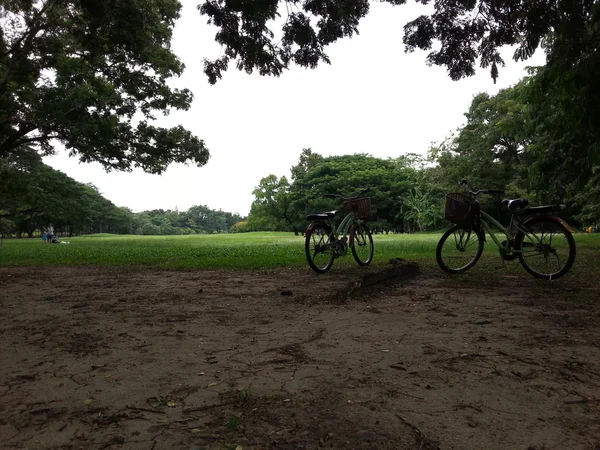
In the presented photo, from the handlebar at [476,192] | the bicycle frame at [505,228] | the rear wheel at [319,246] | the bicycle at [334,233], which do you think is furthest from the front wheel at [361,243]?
the bicycle frame at [505,228]

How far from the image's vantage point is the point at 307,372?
7.79 ft

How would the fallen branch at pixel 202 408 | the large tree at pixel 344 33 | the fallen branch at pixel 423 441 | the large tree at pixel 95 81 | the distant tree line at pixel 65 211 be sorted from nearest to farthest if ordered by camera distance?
the fallen branch at pixel 423 441
the fallen branch at pixel 202 408
the large tree at pixel 344 33
the large tree at pixel 95 81
the distant tree line at pixel 65 211

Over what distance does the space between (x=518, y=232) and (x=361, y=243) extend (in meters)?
2.71

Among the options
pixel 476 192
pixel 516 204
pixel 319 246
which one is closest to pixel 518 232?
pixel 516 204

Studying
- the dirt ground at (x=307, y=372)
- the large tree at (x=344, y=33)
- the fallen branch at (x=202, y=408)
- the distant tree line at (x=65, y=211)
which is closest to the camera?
the dirt ground at (x=307, y=372)

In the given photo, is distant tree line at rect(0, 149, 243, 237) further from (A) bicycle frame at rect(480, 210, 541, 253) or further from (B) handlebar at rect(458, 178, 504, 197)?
(A) bicycle frame at rect(480, 210, 541, 253)

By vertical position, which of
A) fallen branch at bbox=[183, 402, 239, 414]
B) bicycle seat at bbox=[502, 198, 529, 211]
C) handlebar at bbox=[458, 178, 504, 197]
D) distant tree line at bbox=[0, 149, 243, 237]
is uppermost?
distant tree line at bbox=[0, 149, 243, 237]

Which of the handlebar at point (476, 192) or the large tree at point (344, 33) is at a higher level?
the large tree at point (344, 33)

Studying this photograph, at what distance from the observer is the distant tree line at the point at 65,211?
1555cm

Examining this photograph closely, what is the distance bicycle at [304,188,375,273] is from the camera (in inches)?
273

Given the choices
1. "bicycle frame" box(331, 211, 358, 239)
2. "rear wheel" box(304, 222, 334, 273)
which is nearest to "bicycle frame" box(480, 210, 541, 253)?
"bicycle frame" box(331, 211, 358, 239)

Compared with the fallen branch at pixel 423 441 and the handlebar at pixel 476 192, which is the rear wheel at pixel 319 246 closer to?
the handlebar at pixel 476 192

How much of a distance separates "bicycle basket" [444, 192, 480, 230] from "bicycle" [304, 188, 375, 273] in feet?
5.22

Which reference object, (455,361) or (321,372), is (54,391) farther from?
(455,361)
